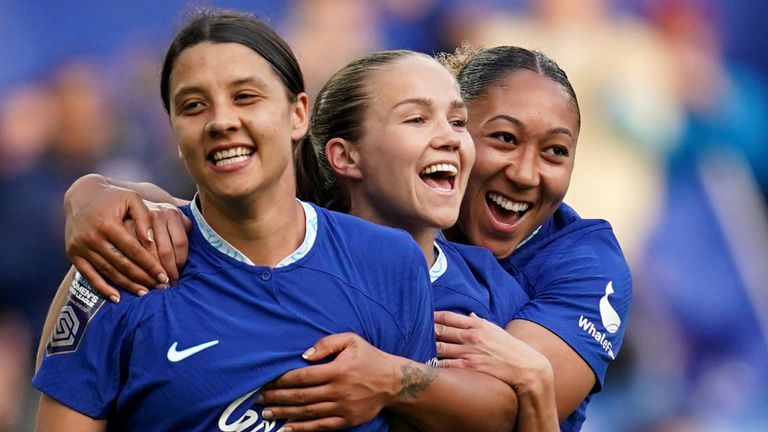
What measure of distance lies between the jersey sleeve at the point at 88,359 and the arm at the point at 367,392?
1.02 feet

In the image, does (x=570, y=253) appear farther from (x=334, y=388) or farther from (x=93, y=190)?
(x=93, y=190)

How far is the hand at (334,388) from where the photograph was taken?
2.67 m

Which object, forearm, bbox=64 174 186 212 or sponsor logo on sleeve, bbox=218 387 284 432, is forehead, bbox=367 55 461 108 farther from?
sponsor logo on sleeve, bbox=218 387 284 432

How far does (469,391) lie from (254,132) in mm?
757

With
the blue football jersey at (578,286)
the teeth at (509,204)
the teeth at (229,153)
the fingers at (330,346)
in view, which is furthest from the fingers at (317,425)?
the teeth at (509,204)

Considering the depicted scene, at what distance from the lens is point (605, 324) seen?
11.4 ft

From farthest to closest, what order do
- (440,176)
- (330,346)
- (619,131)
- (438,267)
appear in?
1. (619,131)
2. (440,176)
3. (438,267)
4. (330,346)

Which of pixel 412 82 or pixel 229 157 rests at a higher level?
pixel 412 82

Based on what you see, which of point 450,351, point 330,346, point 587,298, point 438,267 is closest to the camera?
point 330,346

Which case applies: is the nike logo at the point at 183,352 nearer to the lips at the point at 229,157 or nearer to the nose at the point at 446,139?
the lips at the point at 229,157

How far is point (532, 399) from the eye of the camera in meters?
3.08

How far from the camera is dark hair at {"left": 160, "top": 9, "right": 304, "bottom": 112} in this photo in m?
2.81

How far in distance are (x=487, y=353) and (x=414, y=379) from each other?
0.99 feet

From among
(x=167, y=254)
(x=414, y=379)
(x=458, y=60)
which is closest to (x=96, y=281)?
(x=167, y=254)
